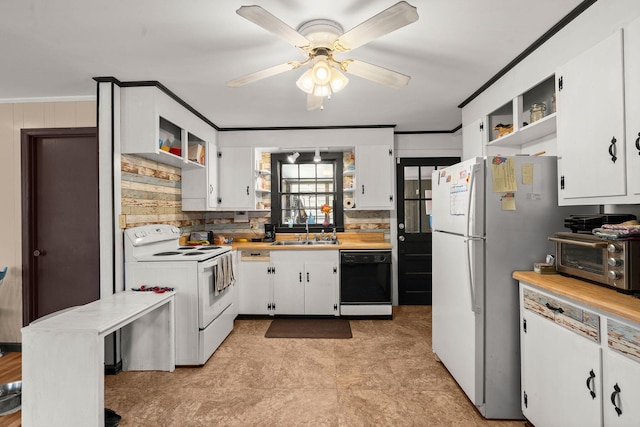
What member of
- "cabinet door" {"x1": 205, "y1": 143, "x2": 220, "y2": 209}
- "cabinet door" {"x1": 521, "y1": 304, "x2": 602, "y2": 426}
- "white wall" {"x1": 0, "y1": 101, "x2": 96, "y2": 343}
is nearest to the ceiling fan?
"cabinet door" {"x1": 521, "y1": 304, "x2": 602, "y2": 426}

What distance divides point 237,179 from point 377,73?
2708 mm

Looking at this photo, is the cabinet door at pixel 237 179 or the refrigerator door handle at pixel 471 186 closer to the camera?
the refrigerator door handle at pixel 471 186

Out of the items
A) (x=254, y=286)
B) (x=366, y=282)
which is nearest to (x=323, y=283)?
(x=366, y=282)

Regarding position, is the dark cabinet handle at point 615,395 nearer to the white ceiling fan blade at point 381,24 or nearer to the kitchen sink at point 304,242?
the white ceiling fan blade at point 381,24

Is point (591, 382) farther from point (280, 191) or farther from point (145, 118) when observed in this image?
point (280, 191)

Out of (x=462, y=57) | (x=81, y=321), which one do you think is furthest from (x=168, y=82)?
(x=462, y=57)

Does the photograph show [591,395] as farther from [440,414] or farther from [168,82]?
[168,82]

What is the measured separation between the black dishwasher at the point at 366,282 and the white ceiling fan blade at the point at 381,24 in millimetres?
2591

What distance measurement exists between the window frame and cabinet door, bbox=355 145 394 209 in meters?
0.40

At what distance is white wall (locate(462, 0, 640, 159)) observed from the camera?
65.2 inches

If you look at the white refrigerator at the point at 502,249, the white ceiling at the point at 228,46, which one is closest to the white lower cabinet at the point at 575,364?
the white refrigerator at the point at 502,249

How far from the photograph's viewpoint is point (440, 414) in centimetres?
216

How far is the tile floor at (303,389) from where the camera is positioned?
7.01 ft

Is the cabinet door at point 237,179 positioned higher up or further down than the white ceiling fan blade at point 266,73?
further down
